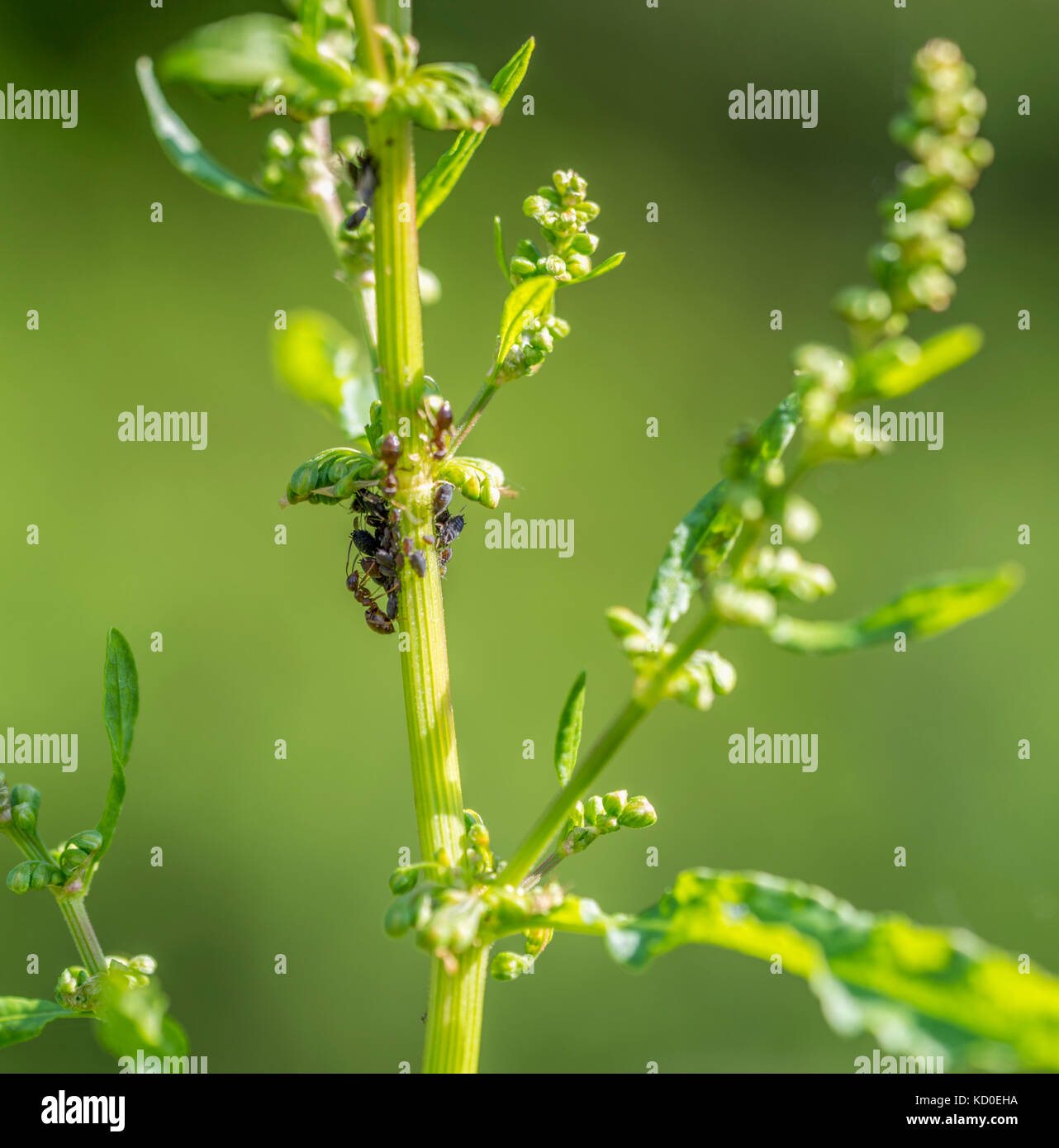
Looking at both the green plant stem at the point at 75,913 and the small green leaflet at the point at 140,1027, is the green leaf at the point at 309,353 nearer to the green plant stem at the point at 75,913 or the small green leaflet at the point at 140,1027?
the small green leaflet at the point at 140,1027

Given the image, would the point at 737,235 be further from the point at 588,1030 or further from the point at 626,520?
the point at 588,1030

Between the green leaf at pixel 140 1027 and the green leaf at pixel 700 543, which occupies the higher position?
the green leaf at pixel 700 543

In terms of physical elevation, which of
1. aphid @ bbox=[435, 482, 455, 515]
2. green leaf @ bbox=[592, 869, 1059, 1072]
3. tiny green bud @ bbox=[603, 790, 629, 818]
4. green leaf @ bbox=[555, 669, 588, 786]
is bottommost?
green leaf @ bbox=[592, 869, 1059, 1072]

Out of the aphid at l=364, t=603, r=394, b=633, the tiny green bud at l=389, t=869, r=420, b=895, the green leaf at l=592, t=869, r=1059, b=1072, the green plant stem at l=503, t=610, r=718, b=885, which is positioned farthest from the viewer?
the aphid at l=364, t=603, r=394, b=633

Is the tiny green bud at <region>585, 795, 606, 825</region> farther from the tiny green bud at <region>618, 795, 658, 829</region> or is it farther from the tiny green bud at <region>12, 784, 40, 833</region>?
the tiny green bud at <region>12, 784, 40, 833</region>

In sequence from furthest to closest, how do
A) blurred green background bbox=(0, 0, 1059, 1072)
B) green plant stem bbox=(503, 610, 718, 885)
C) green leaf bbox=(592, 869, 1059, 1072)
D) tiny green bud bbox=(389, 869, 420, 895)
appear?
blurred green background bbox=(0, 0, 1059, 1072) → tiny green bud bbox=(389, 869, 420, 895) → green plant stem bbox=(503, 610, 718, 885) → green leaf bbox=(592, 869, 1059, 1072)

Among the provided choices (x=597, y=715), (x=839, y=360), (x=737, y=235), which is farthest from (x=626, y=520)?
(x=839, y=360)

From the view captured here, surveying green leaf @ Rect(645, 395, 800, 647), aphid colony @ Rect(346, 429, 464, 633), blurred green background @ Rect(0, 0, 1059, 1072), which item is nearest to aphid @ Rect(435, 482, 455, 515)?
aphid colony @ Rect(346, 429, 464, 633)

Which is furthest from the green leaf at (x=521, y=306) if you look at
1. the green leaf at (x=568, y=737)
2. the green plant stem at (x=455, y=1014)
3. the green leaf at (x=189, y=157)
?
the green plant stem at (x=455, y=1014)
